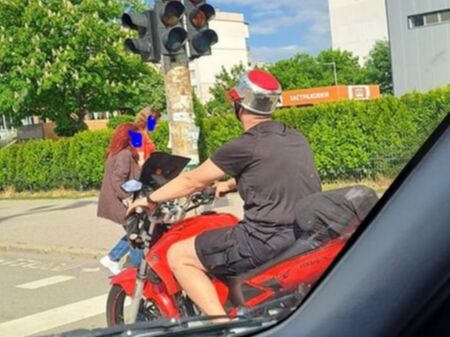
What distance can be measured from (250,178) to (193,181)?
0.90ft

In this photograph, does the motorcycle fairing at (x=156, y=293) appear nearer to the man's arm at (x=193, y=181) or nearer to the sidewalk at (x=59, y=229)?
the man's arm at (x=193, y=181)

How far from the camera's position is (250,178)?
124 inches

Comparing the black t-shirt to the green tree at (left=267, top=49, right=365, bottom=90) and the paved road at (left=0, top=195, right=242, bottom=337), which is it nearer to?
the paved road at (left=0, top=195, right=242, bottom=337)

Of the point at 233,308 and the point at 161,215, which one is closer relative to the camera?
the point at 233,308

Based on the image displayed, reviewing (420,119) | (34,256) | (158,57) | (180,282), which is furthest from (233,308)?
(34,256)

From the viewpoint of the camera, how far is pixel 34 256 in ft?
32.9

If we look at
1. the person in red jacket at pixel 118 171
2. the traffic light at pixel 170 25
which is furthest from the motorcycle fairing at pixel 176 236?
the traffic light at pixel 170 25

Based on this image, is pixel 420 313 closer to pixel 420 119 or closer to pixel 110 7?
pixel 420 119

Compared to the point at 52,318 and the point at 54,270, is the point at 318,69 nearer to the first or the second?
the point at 54,270

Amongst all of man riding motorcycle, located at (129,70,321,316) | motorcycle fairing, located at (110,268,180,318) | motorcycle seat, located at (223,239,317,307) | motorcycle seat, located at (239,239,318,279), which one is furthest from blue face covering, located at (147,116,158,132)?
motorcycle seat, located at (239,239,318,279)

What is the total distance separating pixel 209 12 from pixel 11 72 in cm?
2104

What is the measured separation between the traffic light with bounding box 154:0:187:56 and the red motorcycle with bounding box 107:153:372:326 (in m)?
4.19

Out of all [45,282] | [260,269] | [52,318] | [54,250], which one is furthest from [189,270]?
[54,250]

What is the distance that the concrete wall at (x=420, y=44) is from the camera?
1575 mm
